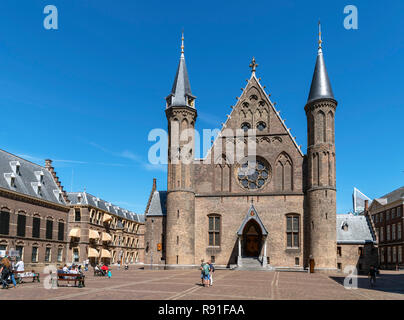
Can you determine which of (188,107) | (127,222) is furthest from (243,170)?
(127,222)

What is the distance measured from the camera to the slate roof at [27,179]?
129 feet

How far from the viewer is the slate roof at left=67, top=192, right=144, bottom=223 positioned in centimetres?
5606

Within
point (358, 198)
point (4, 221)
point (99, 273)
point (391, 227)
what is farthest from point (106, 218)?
point (358, 198)

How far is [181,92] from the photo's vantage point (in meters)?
45.4

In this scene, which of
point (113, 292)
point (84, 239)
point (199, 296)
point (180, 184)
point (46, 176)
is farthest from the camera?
point (84, 239)

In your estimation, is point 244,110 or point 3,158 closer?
point 3,158

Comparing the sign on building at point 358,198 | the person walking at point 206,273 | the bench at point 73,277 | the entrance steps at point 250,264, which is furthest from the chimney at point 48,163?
the sign on building at point 358,198

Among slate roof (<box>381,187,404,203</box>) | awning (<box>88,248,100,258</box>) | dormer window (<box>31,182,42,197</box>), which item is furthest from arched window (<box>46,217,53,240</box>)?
slate roof (<box>381,187,404,203</box>)

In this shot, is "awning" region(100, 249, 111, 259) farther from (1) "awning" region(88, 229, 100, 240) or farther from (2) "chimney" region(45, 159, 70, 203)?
(2) "chimney" region(45, 159, 70, 203)

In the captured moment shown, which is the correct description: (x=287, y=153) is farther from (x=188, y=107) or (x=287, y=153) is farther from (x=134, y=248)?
(x=134, y=248)

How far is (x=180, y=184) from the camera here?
42.9 meters

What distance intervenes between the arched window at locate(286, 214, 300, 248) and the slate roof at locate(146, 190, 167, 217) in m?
14.0

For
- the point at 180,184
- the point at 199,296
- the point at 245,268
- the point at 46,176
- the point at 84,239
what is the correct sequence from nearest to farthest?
1. the point at 199,296
2. the point at 245,268
3. the point at 180,184
4. the point at 46,176
5. the point at 84,239

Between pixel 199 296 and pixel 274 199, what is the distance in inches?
1029
